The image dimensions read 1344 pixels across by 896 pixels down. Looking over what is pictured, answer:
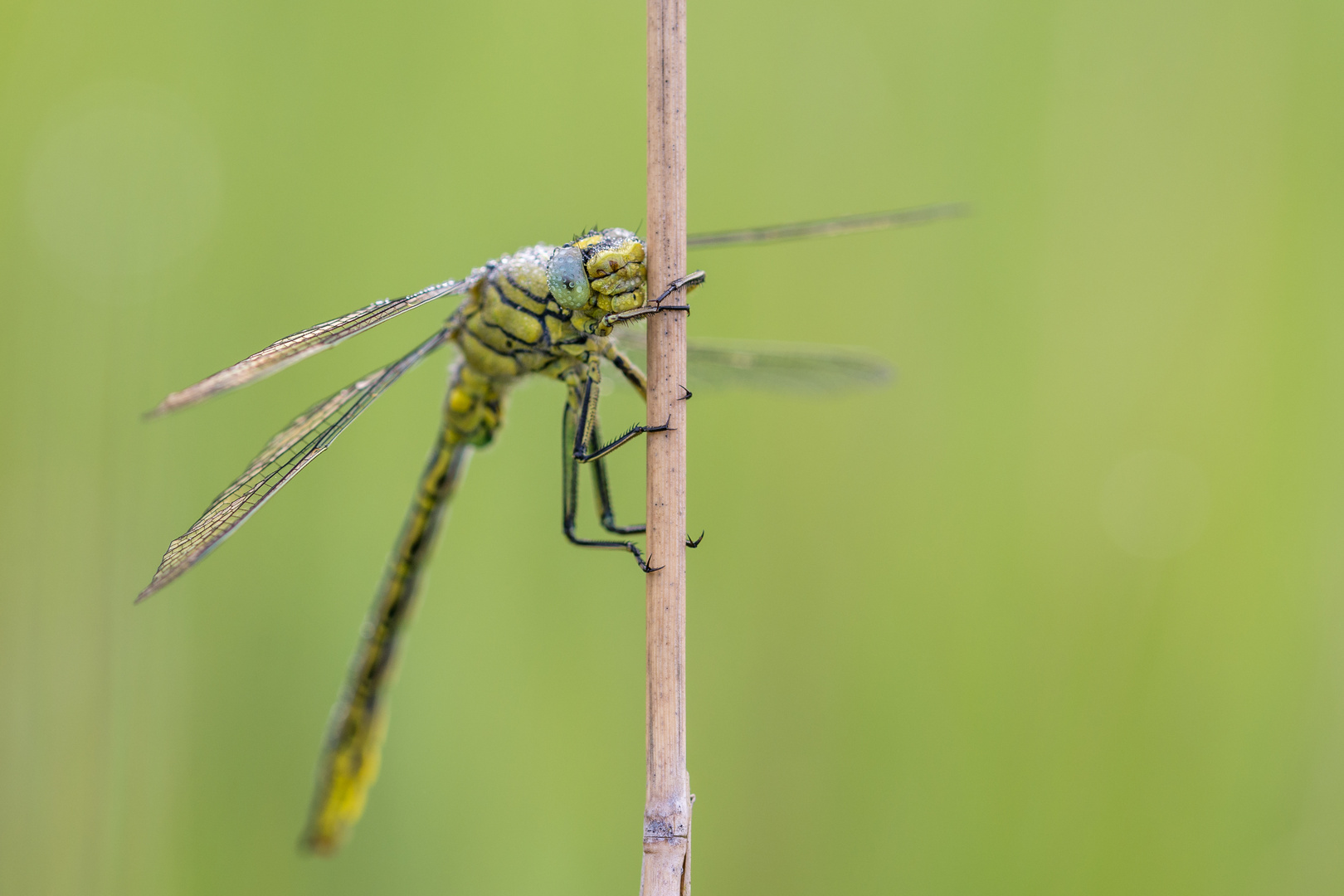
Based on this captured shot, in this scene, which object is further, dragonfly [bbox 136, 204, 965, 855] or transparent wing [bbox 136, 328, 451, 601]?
dragonfly [bbox 136, 204, 965, 855]

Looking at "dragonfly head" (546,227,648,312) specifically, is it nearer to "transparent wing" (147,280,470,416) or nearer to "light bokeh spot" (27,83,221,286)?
"transparent wing" (147,280,470,416)

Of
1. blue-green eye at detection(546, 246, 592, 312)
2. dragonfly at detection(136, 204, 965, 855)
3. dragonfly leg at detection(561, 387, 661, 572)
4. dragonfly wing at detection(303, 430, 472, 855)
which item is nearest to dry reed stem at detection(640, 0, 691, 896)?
dragonfly at detection(136, 204, 965, 855)

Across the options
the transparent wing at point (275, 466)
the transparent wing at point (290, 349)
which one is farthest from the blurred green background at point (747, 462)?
the transparent wing at point (290, 349)

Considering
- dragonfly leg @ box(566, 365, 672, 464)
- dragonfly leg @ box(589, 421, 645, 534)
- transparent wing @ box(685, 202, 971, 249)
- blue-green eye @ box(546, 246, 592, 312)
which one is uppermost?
transparent wing @ box(685, 202, 971, 249)

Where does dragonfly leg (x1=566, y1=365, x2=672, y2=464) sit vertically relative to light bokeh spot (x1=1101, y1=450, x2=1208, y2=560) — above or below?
above

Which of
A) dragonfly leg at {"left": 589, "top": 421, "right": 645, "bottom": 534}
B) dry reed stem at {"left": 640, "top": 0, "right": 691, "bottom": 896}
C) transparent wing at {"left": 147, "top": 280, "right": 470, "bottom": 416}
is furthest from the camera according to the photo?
dragonfly leg at {"left": 589, "top": 421, "right": 645, "bottom": 534}

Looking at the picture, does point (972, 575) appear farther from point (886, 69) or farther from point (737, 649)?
point (886, 69)
